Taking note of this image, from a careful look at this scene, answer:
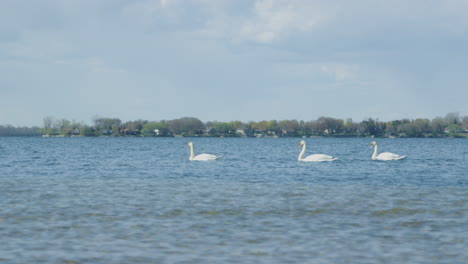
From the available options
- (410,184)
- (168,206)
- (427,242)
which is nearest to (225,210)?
(168,206)

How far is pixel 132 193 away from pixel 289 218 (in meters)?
8.38

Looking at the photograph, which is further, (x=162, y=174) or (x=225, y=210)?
(x=162, y=174)

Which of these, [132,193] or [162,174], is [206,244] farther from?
[162,174]

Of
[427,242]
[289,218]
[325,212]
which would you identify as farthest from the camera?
[325,212]

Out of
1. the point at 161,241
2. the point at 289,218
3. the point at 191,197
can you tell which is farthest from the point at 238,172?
the point at 161,241

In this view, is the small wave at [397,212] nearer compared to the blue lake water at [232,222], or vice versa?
the blue lake water at [232,222]

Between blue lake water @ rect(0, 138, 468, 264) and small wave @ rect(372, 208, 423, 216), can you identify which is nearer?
blue lake water @ rect(0, 138, 468, 264)

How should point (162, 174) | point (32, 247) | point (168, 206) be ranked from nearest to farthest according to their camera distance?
point (32, 247) → point (168, 206) → point (162, 174)

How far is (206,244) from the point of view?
13258 millimetres

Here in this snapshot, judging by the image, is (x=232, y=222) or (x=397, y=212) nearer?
(x=232, y=222)

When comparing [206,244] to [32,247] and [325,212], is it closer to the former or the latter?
[32,247]

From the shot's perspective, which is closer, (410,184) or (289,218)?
(289,218)

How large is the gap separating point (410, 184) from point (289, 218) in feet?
42.8

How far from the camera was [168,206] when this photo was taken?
63.2 feet
